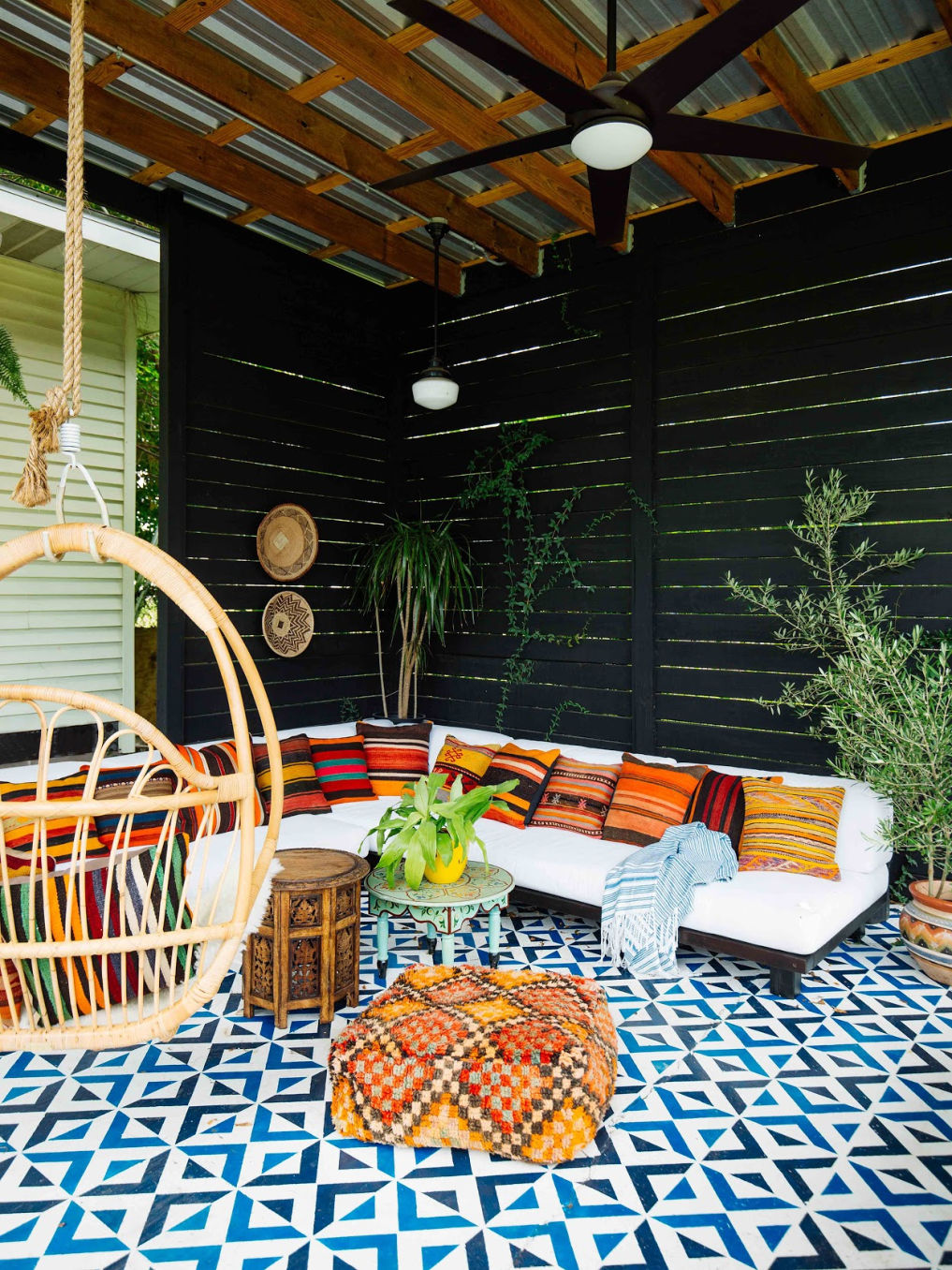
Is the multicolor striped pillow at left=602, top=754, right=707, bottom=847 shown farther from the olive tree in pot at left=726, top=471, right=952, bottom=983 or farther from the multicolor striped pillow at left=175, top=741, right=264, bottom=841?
the multicolor striped pillow at left=175, top=741, right=264, bottom=841

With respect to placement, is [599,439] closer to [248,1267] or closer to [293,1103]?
[293,1103]

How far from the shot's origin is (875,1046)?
2.98 meters

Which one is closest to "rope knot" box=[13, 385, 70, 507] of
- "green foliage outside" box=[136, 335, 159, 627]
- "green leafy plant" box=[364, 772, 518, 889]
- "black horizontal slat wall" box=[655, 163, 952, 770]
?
"green leafy plant" box=[364, 772, 518, 889]

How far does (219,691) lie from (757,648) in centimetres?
300

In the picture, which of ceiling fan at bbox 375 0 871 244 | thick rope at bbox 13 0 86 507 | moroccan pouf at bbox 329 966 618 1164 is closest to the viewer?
thick rope at bbox 13 0 86 507

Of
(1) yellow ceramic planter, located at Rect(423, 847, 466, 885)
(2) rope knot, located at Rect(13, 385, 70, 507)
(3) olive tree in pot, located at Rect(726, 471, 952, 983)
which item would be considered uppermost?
(2) rope knot, located at Rect(13, 385, 70, 507)

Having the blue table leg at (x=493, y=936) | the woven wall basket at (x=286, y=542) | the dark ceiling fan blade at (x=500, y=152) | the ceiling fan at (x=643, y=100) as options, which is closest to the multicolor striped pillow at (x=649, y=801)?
the blue table leg at (x=493, y=936)

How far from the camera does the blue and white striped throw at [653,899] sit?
137 inches

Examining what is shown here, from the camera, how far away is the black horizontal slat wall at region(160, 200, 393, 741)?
495 cm

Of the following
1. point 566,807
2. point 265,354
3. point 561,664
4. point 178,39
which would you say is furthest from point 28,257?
point 566,807

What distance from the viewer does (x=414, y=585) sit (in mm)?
5562

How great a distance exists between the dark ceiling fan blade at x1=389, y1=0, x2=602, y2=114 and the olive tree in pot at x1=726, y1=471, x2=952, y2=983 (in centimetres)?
246

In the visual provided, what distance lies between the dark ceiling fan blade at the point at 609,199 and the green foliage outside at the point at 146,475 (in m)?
4.70

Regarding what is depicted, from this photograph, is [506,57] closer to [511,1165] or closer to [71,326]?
[71,326]
